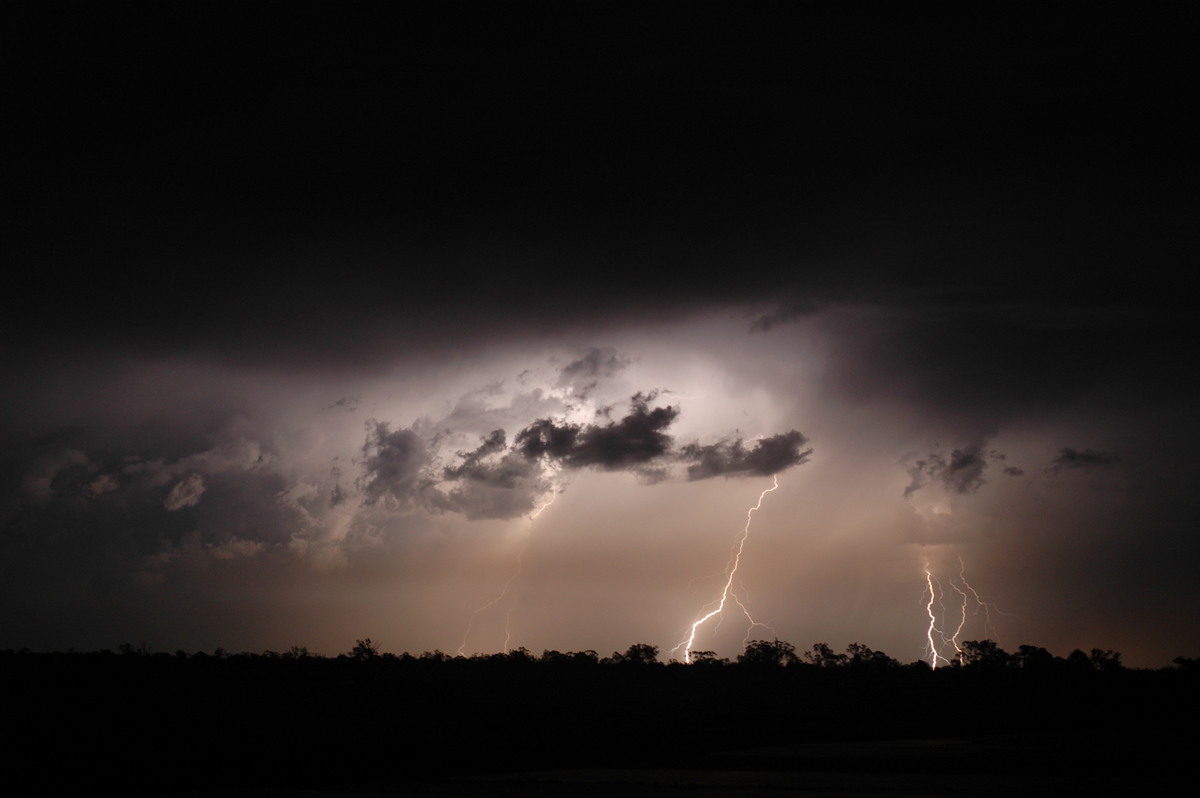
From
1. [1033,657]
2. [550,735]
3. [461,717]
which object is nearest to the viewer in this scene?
[550,735]

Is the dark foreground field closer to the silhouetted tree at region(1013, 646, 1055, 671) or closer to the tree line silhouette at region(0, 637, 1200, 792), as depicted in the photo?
the tree line silhouette at region(0, 637, 1200, 792)

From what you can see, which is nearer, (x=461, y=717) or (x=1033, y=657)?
(x=461, y=717)

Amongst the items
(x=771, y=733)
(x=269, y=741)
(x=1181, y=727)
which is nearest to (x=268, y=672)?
(x=269, y=741)

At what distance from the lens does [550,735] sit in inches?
2056

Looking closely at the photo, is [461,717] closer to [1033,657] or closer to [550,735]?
[550,735]

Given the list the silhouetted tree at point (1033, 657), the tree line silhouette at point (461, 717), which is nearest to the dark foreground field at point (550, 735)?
the tree line silhouette at point (461, 717)

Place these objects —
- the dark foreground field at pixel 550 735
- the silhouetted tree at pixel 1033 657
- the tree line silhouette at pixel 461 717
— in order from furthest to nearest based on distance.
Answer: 1. the silhouetted tree at pixel 1033 657
2. the tree line silhouette at pixel 461 717
3. the dark foreground field at pixel 550 735

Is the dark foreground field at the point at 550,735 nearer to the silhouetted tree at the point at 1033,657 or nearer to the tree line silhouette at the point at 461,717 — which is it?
the tree line silhouette at the point at 461,717

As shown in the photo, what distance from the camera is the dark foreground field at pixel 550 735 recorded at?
101 feet

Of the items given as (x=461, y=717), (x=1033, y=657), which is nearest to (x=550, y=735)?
(x=461, y=717)

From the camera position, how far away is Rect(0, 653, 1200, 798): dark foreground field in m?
30.7

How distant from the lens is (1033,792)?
25.7 meters

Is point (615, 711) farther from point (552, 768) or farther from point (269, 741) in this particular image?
point (552, 768)

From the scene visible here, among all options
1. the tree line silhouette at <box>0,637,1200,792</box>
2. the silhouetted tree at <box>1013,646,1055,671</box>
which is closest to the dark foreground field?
the tree line silhouette at <box>0,637,1200,792</box>
